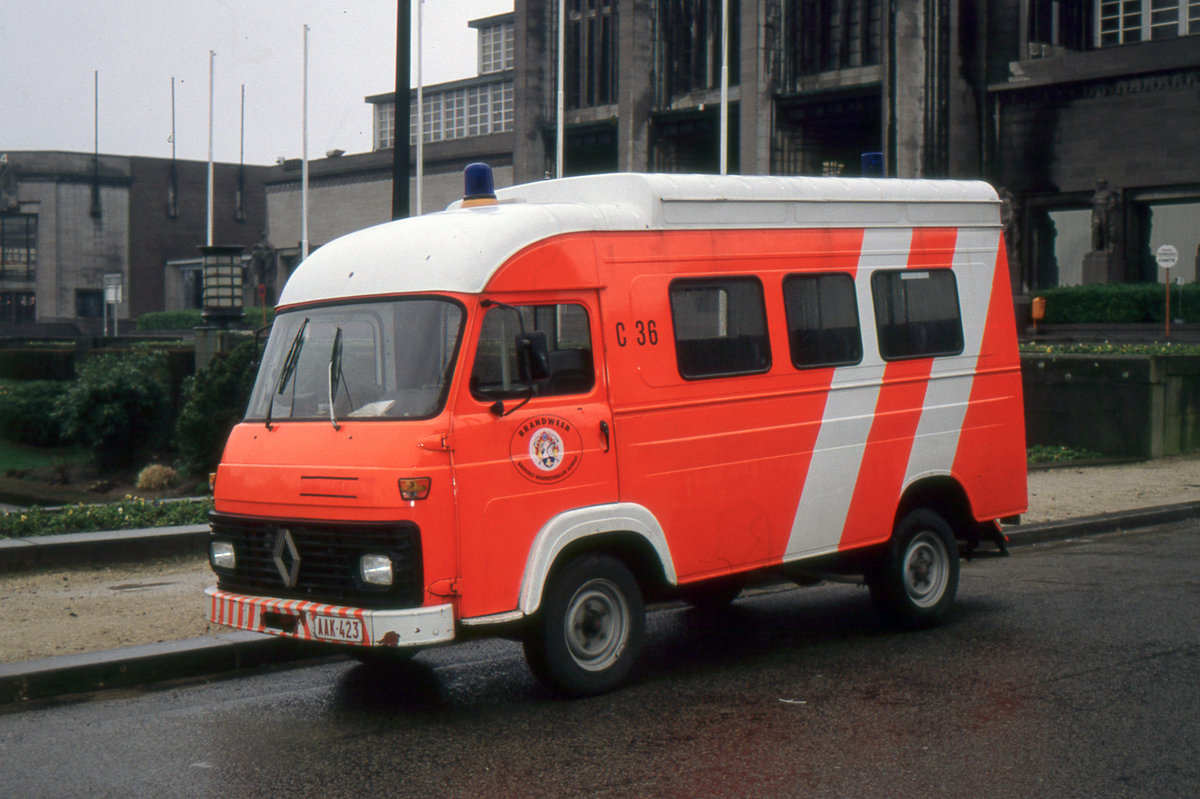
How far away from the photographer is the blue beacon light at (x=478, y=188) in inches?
288

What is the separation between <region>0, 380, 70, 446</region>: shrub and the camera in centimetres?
2878

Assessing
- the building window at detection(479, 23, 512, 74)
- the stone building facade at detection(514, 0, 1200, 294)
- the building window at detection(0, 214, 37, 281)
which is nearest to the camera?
the stone building facade at detection(514, 0, 1200, 294)

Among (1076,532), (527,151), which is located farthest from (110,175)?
(1076,532)

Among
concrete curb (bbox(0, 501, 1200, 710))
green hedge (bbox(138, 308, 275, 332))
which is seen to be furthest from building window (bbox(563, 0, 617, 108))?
concrete curb (bbox(0, 501, 1200, 710))

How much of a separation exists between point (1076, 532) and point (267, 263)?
5963cm

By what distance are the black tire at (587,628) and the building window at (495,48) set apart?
74163mm

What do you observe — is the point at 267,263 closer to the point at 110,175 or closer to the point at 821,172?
the point at 110,175

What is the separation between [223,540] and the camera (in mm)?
6926

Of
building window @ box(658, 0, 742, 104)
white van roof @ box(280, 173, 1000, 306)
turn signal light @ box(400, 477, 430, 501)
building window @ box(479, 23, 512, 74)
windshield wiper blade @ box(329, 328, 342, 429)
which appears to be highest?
building window @ box(479, 23, 512, 74)

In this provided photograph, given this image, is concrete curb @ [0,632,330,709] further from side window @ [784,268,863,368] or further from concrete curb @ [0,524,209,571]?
side window @ [784,268,863,368]

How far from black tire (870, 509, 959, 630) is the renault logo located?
386cm

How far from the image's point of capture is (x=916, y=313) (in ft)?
28.2

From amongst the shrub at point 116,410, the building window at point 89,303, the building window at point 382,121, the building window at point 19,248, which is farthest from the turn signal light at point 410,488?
the building window at point 382,121

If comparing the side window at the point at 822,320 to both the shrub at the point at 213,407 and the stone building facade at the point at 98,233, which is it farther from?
the stone building facade at the point at 98,233
